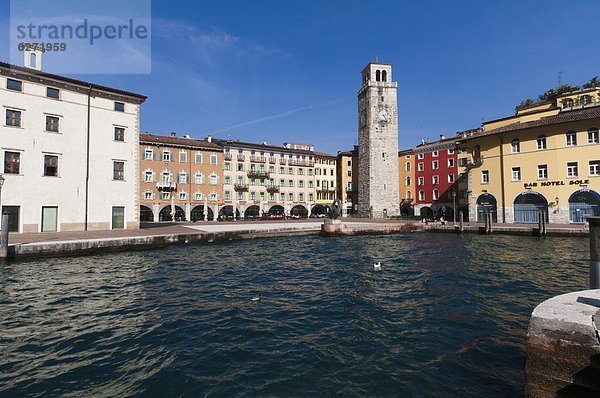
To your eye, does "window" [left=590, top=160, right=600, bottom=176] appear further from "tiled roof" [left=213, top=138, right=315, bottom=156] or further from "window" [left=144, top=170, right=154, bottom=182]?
"window" [left=144, top=170, right=154, bottom=182]

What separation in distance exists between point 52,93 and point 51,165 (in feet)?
21.5

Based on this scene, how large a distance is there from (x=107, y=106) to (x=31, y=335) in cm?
2967

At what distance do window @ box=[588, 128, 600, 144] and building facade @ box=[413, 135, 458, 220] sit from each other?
21238mm

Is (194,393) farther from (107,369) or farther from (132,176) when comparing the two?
(132,176)

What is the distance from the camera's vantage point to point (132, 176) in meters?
32.9

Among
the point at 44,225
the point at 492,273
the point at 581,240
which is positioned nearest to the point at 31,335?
the point at 492,273

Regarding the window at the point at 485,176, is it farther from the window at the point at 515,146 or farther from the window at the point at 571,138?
the window at the point at 571,138

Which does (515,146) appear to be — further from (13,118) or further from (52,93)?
(13,118)

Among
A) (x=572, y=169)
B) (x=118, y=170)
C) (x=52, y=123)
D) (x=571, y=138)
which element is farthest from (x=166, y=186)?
(x=571, y=138)

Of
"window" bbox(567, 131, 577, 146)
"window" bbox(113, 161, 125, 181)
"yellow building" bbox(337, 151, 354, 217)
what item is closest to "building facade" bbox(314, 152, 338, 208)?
"yellow building" bbox(337, 151, 354, 217)

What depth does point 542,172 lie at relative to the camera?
4022 centimetres

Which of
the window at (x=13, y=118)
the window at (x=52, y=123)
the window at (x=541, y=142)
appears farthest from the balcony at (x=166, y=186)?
the window at (x=541, y=142)

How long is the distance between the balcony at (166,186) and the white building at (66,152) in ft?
65.9

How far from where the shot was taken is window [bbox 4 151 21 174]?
26.1 meters
